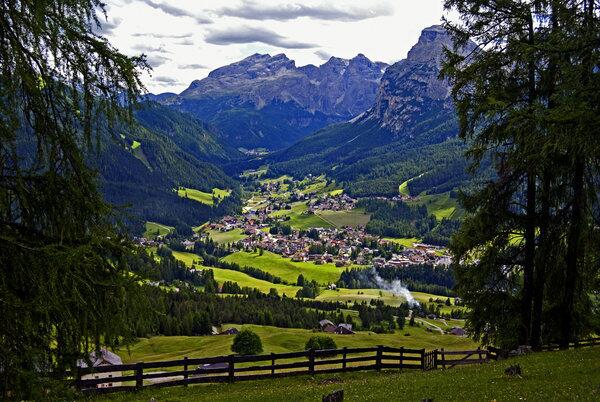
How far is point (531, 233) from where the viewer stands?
21.8 metres

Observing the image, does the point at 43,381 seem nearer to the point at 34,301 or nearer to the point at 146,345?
the point at 34,301

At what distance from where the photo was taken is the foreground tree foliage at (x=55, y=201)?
7.32 m

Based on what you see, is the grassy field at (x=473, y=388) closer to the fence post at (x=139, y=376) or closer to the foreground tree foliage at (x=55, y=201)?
the fence post at (x=139, y=376)

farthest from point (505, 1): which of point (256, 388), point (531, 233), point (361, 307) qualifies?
point (361, 307)

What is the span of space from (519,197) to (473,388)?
31.9 feet

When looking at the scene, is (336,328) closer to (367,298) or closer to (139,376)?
(367,298)

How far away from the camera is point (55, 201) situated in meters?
8.25

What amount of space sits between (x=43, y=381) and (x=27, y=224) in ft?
8.09

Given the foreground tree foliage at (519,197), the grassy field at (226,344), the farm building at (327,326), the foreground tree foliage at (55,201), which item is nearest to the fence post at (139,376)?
the foreground tree foliage at (519,197)

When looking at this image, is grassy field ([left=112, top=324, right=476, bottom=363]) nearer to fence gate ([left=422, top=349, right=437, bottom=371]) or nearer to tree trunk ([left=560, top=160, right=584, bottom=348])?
fence gate ([left=422, top=349, right=437, bottom=371])

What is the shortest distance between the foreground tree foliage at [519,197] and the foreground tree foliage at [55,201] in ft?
41.3

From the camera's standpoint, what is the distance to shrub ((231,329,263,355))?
284 feet

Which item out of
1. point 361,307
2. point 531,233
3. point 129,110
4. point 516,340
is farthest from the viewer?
point 361,307

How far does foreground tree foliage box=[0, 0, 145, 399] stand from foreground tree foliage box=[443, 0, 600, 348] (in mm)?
12588
